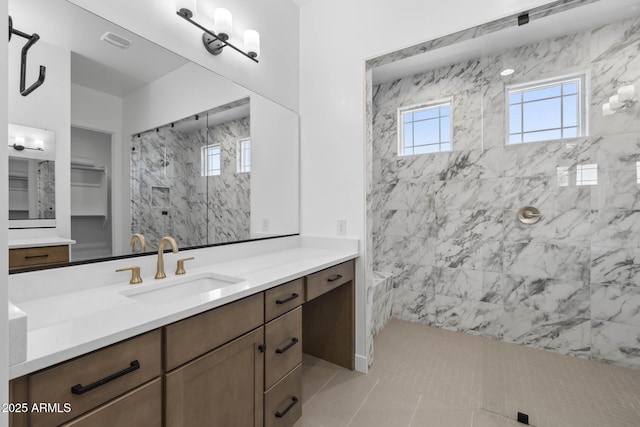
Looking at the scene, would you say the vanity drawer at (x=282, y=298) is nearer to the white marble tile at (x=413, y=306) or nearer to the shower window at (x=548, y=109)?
the shower window at (x=548, y=109)

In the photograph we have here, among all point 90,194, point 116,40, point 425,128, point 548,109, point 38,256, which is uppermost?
point 425,128

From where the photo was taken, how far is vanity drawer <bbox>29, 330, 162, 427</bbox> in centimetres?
66

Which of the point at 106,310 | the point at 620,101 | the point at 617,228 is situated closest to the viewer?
the point at 106,310

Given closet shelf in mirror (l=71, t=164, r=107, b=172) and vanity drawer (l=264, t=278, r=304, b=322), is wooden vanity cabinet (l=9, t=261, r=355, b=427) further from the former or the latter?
closet shelf in mirror (l=71, t=164, r=107, b=172)

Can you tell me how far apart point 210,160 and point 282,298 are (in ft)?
3.30

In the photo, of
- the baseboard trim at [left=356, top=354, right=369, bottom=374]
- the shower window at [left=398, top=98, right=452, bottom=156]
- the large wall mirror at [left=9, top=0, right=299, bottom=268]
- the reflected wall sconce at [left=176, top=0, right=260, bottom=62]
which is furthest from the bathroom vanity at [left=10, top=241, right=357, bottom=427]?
the shower window at [left=398, top=98, right=452, bottom=156]

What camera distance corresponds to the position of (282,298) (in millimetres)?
1417

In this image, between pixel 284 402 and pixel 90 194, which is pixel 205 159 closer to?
pixel 90 194

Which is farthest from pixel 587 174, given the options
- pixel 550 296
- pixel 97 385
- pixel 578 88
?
pixel 97 385

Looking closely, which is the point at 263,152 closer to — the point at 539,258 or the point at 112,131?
the point at 112,131

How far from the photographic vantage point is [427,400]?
1.82 meters

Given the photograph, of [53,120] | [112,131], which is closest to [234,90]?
[112,131]

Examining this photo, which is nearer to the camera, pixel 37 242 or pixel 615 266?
pixel 37 242

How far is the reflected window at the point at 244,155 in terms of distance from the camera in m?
1.98
